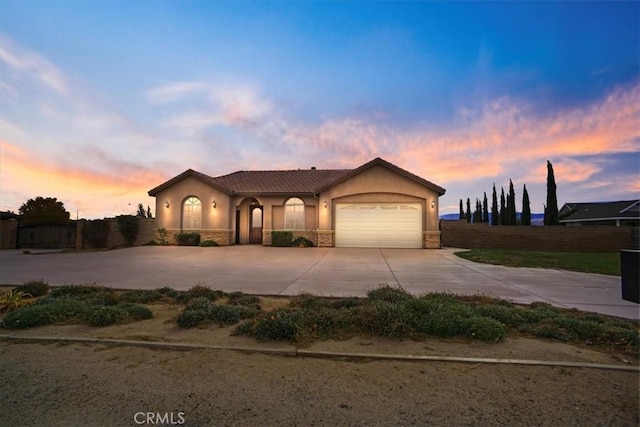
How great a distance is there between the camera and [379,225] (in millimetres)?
19000

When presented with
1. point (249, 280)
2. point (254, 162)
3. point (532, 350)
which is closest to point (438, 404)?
point (532, 350)

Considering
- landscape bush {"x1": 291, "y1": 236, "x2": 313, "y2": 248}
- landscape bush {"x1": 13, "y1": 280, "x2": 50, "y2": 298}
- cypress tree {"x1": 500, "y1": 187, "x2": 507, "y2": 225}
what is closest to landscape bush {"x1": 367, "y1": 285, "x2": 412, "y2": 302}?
landscape bush {"x1": 13, "y1": 280, "x2": 50, "y2": 298}

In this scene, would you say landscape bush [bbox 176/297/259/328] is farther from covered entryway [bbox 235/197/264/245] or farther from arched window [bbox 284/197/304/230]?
covered entryway [bbox 235/197/264/245]

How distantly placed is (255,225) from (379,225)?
9.26 metres

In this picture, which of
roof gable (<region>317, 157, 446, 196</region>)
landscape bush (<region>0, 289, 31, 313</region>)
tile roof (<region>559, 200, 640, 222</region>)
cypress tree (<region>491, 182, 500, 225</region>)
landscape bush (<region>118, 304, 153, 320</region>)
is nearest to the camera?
landscape bush (<region>118, 304, 153, 320</region>)

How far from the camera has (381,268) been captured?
35.4ft

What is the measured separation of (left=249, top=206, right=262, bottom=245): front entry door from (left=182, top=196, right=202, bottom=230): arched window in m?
3.57

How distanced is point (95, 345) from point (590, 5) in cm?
1358

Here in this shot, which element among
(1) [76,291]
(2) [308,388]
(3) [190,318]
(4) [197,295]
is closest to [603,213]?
(4) [197,295]

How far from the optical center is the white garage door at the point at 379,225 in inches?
742

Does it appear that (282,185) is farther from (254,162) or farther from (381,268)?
(381,268)

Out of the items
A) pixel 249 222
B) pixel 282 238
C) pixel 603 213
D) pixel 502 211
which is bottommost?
pixel 282 238

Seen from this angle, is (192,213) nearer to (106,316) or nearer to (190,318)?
(106,316)

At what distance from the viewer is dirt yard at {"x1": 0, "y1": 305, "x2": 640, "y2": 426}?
2.53 meters
